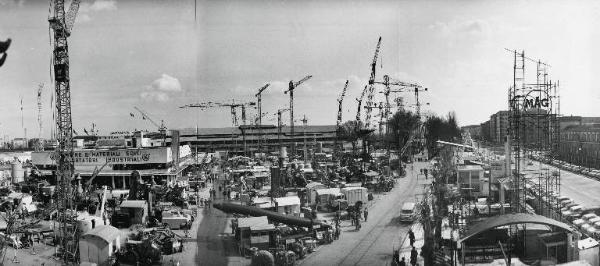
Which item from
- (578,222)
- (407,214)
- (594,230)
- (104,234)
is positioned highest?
(104,234)

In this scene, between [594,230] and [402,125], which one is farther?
[402,125]

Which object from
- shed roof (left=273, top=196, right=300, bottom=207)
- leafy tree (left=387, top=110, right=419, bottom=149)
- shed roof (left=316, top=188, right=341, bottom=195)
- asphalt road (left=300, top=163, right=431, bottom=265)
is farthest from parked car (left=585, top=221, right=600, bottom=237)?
leafy tree (left=387, top=110, right=419, bottom=149)

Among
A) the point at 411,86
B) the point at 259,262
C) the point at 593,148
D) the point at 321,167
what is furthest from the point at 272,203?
the point at 411,86

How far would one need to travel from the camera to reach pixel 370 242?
13070 millimetres

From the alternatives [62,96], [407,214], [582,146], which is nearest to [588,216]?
[407,214]

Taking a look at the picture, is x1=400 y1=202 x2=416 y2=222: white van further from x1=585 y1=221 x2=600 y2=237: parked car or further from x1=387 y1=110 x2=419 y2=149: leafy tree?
x1=387 y1=110 x2=419 y2=149: leafy tree

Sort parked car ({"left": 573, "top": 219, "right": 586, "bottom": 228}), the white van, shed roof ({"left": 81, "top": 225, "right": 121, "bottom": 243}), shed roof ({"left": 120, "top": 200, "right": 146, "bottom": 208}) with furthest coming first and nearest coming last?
shed roof ({"left": 120, "top": 200, "right": 146, "bottom": 208}) < parked car ({"left": 573, "top": 219, "right": 586, "bottom": 228}) < the white van < shed roof ({"left": 81, "top": 225, "right": 121, "bottom": 243})

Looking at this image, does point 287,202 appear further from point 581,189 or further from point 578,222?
point 581,189

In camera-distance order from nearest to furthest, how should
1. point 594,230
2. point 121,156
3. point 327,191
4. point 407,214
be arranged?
point 594,230
point 407,214
point 327,191
point 121,156

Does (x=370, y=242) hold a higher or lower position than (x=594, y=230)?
higher

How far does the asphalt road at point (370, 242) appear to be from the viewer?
1152cm

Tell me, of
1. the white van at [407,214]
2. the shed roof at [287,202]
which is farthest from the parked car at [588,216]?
the shed roof at [287,202]

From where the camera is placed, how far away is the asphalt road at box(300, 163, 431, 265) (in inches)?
453

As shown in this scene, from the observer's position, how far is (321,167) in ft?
98.2
